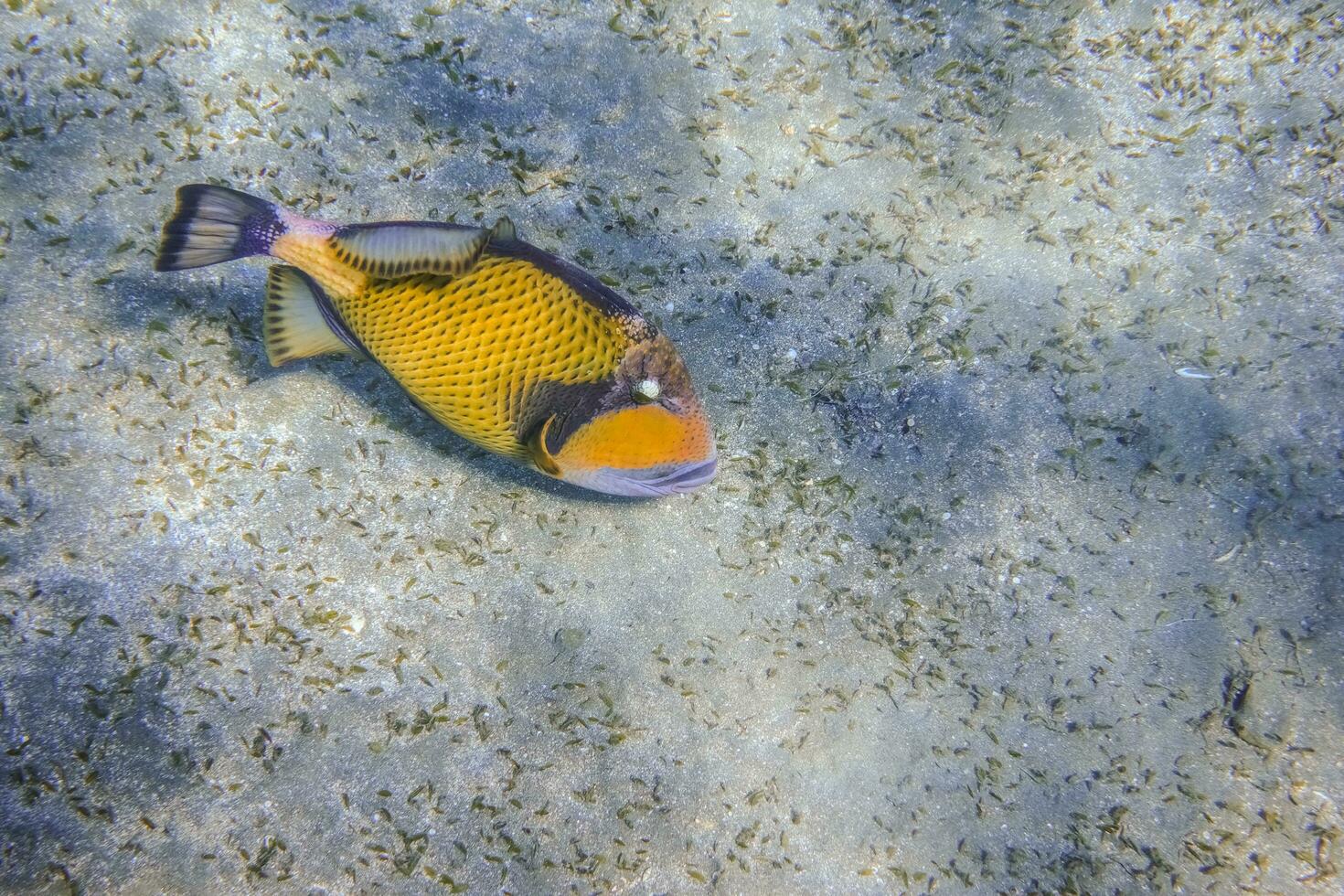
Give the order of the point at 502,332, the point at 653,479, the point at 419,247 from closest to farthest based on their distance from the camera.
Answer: the point at 419,247
the point at 502,332
the point at 653,479

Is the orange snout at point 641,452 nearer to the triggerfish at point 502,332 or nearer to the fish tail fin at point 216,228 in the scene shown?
the triggerfish at point 502,332

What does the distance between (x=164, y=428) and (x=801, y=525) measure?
3036 mm

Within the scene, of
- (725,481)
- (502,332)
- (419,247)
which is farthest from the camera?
(725,481)

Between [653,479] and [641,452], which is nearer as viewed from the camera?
[641,452]

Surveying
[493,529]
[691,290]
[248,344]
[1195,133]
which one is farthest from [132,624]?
[1195,133]

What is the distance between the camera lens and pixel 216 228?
7.98 ft

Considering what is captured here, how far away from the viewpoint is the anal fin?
2.59 metres

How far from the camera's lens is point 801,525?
3.19m

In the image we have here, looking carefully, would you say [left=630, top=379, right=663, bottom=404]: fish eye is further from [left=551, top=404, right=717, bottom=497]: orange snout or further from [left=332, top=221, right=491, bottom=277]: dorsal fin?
[left=332, top=221, right=491, bottom=277]: dorsal fin

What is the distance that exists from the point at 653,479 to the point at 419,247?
47.7 inches

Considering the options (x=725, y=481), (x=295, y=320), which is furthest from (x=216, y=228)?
(x=725, y=481)

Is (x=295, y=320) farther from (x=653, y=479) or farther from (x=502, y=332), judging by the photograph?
(x=653, y=479)

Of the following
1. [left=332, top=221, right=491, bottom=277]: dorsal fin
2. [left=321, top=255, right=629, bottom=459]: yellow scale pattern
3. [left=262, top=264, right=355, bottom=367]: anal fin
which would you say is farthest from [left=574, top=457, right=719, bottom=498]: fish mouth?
[left=262, top=264, right=355, bottom=367]: anal fin

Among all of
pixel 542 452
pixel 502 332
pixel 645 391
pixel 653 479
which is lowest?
pixel 653 479
